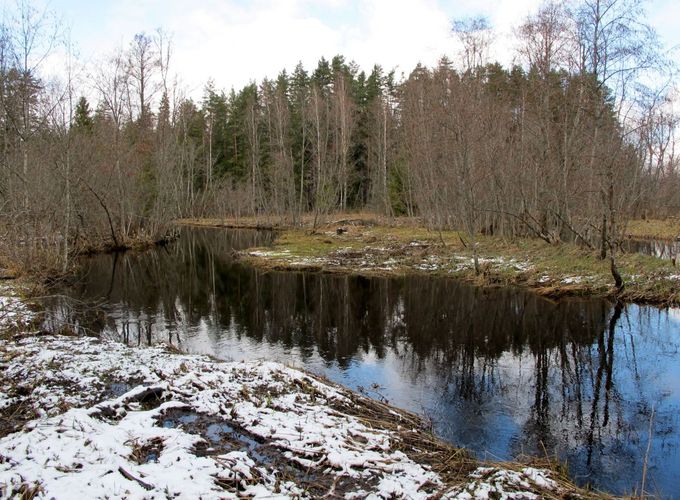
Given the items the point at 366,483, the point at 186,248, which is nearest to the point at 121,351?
the point at 366,483

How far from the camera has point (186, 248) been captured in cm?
2975

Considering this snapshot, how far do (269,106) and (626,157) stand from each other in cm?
3625

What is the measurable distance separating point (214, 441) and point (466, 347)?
6664 mm

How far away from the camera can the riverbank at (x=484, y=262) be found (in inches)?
571

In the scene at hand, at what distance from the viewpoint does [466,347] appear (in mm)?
10367

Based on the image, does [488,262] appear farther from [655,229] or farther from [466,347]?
[655,229]

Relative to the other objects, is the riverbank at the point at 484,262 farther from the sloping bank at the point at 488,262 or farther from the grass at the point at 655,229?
the grass at the point at 655,229

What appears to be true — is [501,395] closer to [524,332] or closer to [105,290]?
[524,332]

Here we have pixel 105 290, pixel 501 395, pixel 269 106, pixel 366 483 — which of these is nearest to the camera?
pixel 366 483

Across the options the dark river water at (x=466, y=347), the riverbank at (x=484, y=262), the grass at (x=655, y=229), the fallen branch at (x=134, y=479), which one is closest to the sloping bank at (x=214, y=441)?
the fallen branch at (x=134, y=479)

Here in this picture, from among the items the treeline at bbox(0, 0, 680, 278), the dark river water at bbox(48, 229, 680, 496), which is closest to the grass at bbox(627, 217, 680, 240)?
the treeline at bbox(0, 0, 680, 278)

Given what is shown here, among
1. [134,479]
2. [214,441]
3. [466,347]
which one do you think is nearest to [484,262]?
[466,347]

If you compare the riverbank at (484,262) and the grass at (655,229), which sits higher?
the grass at (655,229)

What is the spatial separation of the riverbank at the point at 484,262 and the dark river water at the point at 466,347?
104 centimetres
